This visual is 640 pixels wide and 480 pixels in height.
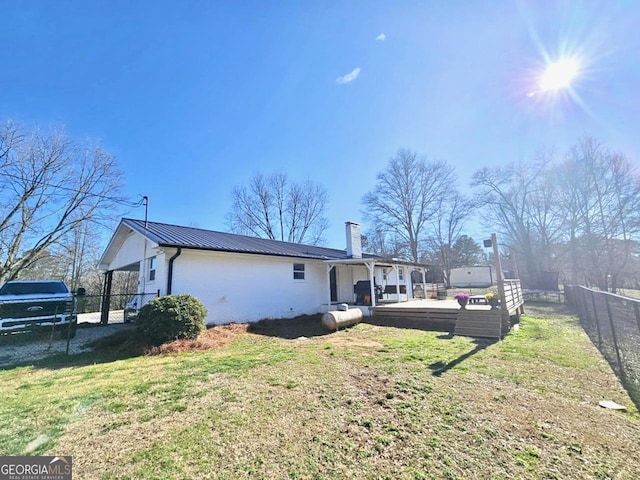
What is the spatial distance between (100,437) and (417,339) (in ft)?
23.6

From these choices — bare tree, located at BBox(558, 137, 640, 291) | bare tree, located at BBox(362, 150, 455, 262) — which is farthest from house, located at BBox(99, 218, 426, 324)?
bare tree, located at BBox(558, 137, 640, 291)

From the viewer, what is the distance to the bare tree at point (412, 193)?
3094 cm

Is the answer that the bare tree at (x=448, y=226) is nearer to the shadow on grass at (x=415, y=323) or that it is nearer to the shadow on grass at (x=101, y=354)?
the shadow on grass at (x=415, y=323)

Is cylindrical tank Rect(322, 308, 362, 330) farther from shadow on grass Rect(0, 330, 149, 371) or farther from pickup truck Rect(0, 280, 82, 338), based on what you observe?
pickup truck Rect(0, 280, 82, 338)

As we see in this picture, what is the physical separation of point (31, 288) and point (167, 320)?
19.4ft

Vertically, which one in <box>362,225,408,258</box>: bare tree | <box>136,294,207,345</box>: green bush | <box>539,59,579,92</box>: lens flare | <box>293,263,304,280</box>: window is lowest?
<box>136,294,207,345</box>: green bush

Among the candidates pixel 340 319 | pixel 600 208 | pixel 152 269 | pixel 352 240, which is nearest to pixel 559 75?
pixel 352 240

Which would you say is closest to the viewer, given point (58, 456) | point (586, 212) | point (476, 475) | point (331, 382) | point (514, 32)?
point (476, 475)

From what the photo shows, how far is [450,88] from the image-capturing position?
34.4 feet

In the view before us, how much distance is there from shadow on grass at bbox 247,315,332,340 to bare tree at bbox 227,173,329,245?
65.7 feet

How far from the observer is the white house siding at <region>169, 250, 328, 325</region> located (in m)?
9.59

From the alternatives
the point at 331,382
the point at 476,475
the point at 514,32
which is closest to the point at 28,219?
the point at 331,382

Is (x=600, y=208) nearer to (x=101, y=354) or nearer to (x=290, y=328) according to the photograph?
(x=290, y=328)

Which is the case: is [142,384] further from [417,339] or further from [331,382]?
[417,339]
